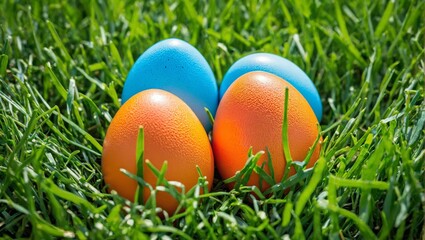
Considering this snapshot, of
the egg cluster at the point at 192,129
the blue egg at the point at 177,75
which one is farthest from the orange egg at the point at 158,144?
the blue egg at the point at 177,75

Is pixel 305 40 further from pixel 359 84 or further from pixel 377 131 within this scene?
pixel 377 131

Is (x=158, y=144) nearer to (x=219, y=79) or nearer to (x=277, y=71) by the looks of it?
(x=277, y=71)

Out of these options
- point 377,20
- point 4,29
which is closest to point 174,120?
point 4,29

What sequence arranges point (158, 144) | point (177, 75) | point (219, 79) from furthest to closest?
point (219, 79), point (177, 75), point (158, 144)

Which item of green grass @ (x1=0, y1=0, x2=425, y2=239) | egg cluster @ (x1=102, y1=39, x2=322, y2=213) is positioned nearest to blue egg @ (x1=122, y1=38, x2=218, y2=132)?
egg cluster @ (x1=102, y1=39, x2=322, y2=213)

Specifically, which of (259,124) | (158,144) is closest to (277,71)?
(259,124)

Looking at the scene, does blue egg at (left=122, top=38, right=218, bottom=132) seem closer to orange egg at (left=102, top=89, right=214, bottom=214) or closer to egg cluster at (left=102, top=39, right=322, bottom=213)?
egg cluster at (left=102, top=39, right=322, bottom=213)
